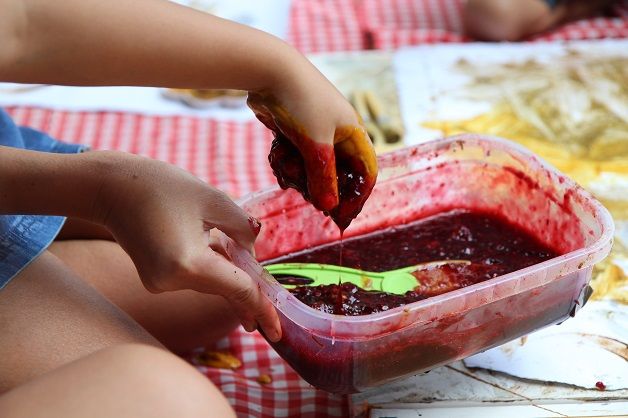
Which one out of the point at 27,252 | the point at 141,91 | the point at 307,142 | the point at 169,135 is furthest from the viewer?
the point at 141,91

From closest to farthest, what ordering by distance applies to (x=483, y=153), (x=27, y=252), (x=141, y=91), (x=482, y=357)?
(x=27, y=252), (x=482, y=357), (x=483, y=153), (x=141, y=91)

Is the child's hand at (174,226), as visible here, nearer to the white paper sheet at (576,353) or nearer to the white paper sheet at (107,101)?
the white paper sheet at (576,353)

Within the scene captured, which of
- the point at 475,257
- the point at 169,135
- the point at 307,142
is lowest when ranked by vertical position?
the point at 169,135

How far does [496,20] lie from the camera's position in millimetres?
1923

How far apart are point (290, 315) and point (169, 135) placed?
0.87 meters

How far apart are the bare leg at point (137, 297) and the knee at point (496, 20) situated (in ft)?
3.65

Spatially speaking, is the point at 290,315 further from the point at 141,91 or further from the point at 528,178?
the point at 141,91

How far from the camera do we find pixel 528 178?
1.12 meters

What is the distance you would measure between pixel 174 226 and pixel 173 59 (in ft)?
0.56

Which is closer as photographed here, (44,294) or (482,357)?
(44,294)

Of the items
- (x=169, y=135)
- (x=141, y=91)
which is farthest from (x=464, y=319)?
(x=141, y=91)

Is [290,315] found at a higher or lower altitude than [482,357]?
higher

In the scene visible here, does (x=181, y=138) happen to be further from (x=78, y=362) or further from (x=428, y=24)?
(x=78, y=362)

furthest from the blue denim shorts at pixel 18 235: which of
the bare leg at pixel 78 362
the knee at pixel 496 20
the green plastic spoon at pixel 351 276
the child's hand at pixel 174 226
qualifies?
the knee at pixel 496 20
